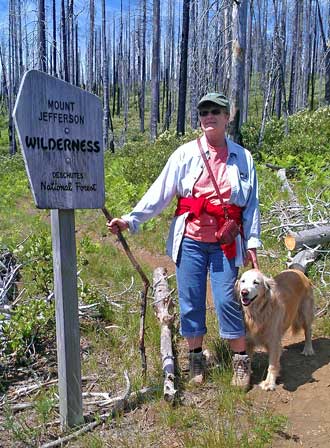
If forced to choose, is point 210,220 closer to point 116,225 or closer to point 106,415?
point 116,225

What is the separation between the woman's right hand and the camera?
3284 millimetres

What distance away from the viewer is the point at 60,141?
2.76 meters

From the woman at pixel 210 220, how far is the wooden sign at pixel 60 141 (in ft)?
1.71

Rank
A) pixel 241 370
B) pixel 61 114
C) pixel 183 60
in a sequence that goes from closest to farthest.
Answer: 1. pixel 61 114
2. pixel 241 370
3. pixel 183 60

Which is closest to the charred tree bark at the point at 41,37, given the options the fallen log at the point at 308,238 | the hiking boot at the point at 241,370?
the fallen log at the point at 308,238

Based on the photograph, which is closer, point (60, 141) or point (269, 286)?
point (60, 141)

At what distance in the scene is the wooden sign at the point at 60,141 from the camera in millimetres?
2627

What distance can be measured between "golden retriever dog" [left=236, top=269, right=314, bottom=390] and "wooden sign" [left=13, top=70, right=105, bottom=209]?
1196mm

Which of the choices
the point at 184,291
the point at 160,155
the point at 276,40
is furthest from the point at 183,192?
the point at 276,40

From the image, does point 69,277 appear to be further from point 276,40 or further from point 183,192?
point 276,40

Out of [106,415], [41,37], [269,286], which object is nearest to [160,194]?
[269,286]

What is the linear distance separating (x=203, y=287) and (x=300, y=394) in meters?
0.99

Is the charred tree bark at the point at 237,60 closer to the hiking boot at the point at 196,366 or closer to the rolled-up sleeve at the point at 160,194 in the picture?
the rolled-up sleeve at the point at 160,194

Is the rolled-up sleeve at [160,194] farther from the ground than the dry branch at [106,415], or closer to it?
farther from the ground
